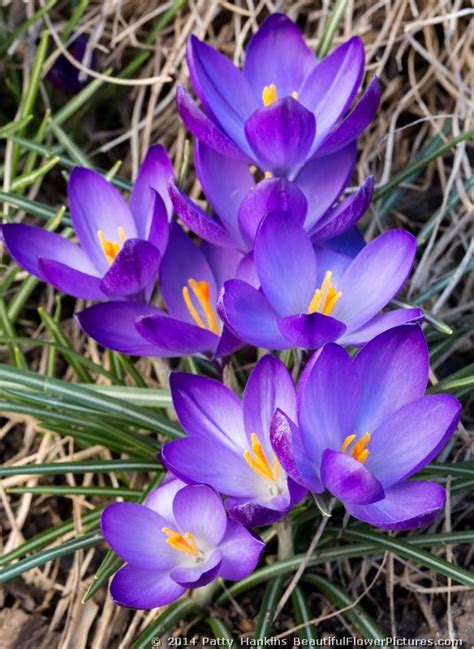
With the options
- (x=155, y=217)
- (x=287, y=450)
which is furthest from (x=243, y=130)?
(x=287, y=450)

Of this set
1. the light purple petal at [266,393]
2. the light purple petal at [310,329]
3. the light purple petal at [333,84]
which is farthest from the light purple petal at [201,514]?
the light purple petal at [333,84]

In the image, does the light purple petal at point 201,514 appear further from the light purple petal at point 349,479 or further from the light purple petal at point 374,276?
the light purple petal at point 374,276

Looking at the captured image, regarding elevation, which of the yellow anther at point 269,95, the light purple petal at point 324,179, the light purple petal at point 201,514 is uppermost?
the yellow anther at point 269,95

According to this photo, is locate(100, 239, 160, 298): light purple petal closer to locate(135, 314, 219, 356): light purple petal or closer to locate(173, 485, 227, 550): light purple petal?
locate(135, 314, 219, 356): light purple petal

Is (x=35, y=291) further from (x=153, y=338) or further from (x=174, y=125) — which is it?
(x=153, y=338)

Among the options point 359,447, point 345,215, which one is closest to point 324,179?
point 345,215
